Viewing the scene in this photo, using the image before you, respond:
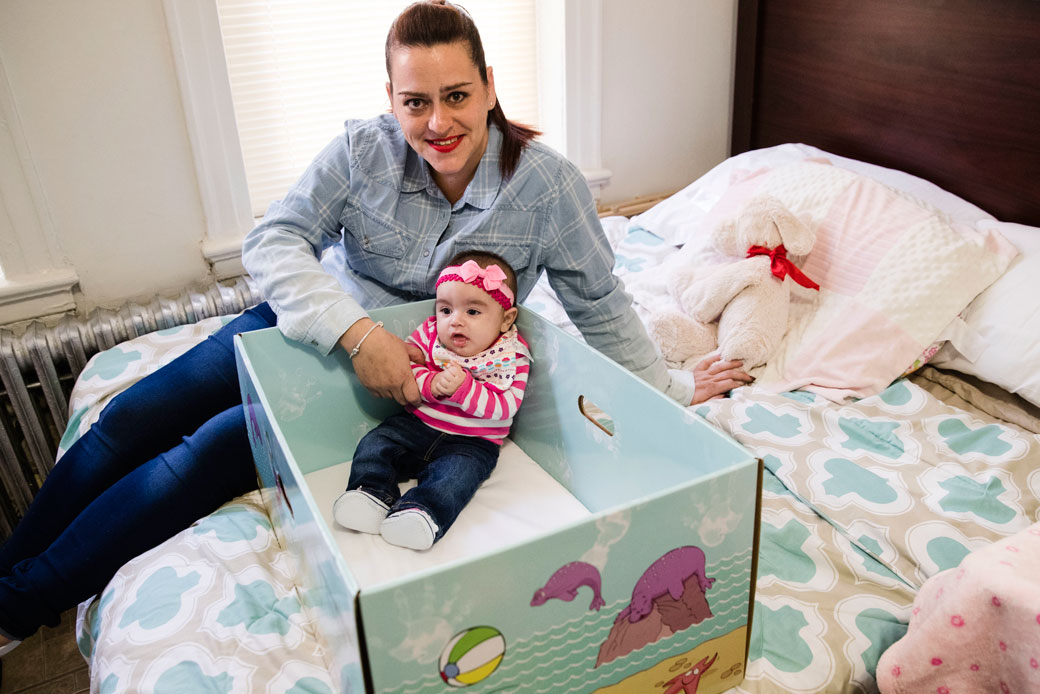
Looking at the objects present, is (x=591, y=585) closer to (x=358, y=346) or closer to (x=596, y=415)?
(x=596, y=415)

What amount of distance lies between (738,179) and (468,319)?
106 centimetres

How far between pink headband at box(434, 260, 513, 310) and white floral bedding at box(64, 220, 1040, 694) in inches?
18.7

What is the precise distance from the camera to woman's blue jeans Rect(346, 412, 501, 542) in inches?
43.2

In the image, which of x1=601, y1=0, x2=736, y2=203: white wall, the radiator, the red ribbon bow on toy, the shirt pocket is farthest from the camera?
x1=601, y1=0, x2=736, y2=203: white wall

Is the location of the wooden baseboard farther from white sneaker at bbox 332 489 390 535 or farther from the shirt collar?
white sneaker at bbox 332 489 390 535

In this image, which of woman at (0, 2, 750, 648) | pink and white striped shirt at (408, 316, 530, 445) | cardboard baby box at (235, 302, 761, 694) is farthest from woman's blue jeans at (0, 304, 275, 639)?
pink and white striped shirt at (408, 316, 530, 445)

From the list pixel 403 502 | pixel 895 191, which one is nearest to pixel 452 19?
pixel 403 502

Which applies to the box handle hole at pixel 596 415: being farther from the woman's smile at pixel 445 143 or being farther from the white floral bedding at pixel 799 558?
the woman's smile at pixel 445 143

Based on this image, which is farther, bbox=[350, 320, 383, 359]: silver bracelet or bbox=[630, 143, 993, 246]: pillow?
bbox=[630, 143, 993, 246]: pillow

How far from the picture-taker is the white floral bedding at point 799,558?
95 cm

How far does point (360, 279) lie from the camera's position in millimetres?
1423

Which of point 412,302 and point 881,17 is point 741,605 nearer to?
point 412,302

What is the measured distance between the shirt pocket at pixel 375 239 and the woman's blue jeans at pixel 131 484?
0.83 ft

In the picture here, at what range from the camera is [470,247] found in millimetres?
1300
